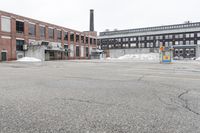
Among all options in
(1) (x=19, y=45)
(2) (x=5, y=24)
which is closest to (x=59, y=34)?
(1) (x=19, y=45)

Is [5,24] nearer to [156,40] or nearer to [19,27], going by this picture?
[19,27]

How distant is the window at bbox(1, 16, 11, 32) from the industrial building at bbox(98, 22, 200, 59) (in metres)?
52.9

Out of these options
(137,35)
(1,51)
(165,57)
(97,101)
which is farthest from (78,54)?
(97,101)

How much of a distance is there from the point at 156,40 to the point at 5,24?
7079 cm

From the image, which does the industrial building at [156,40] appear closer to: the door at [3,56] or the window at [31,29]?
the window at [31,29]

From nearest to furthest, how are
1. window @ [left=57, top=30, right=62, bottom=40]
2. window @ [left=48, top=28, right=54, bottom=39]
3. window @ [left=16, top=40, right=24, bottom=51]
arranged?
window @ [left=16, top=40, right=24, bottom=51]
window @ [left=48, top=28, right=54, bottom=39]
window @ [left=57, top=30, right=62, bottom=40]

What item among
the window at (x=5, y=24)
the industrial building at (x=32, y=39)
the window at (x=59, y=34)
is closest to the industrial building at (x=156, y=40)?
the industrial building at (x=32, y=39)

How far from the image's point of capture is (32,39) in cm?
4066

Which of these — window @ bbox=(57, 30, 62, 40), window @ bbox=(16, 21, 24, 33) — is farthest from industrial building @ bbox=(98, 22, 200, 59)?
window @ bbox=(16, 21, 24, 33)

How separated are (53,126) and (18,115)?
41.5 inches

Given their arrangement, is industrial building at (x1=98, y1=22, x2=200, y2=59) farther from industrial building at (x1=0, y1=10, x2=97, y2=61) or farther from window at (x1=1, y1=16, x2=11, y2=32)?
window at (x1=1, y1=16, x2=11, y2=32)

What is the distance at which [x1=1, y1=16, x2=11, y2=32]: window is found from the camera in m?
33.6

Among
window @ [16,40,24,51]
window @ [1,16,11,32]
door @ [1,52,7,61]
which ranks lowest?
door @ [1,52,7,61]

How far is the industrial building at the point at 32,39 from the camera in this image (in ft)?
113
